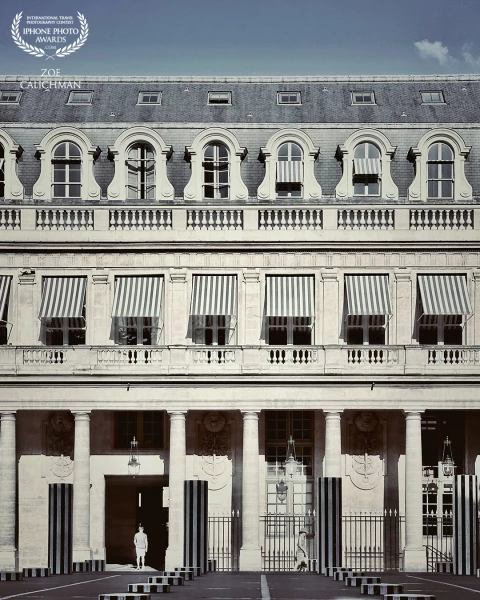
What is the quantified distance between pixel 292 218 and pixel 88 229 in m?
7.82

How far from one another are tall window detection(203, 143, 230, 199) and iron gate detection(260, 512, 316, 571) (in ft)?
41.9

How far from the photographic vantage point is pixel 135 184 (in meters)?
65.6

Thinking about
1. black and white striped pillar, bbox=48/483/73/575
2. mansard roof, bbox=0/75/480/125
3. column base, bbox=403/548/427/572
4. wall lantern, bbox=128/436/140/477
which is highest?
mansard roof, bbox=0/75/480/125

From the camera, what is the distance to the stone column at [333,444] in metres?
61.7

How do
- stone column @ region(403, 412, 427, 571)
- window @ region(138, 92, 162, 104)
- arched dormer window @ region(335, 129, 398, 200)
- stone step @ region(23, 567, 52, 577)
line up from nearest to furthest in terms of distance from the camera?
stone step @ region(23, 567, 52, 577), stone column @ region(403, 412, 427, 571), arched dormer window @ region(335, 129, 398, 200), window @ region(138, 92, 162, 104)

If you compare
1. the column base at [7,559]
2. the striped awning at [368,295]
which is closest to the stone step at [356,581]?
the striped awning at [368,295]

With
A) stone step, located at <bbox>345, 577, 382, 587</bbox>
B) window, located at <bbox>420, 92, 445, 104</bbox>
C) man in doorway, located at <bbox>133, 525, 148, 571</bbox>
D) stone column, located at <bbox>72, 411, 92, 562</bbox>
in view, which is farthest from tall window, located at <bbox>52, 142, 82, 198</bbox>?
stone step, located at <bbox>345, 577, 382, 587</bbox>

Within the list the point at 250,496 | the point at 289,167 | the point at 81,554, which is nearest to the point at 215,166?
the point at 289,167

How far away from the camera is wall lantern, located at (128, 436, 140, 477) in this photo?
6319cm

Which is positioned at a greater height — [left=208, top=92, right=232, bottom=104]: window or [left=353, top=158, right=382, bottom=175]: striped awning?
[left=208, top=92, right=232, bottom=104]: window

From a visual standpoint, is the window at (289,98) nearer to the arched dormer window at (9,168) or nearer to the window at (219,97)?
the window at (219,97)

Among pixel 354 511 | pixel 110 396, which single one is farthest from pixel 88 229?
pixel 354 511

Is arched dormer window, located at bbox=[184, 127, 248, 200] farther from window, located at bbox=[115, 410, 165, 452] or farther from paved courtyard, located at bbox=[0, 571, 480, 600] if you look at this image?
paved courtyard, located at bbox=[0, 571, 480, 600]

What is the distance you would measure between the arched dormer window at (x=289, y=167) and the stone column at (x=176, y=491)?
970 cm
